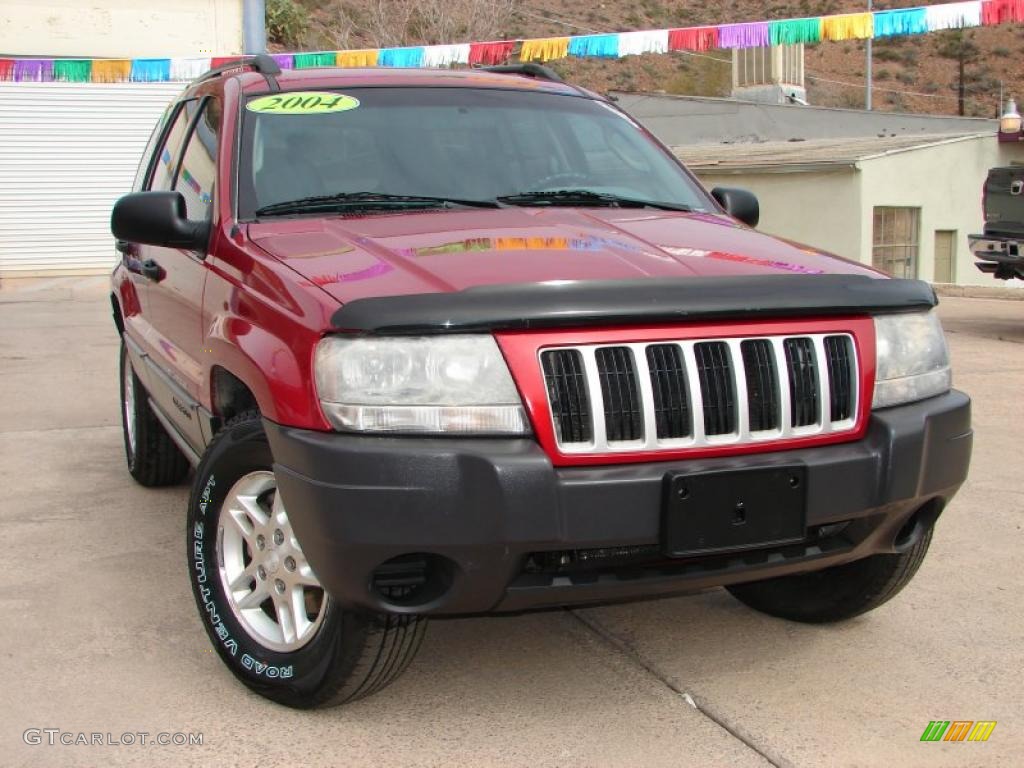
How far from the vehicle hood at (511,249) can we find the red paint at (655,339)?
0.16 meters

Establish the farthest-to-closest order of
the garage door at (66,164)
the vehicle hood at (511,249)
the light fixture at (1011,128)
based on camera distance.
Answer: the light fixture at (1011,128)
the garage door at (66,164)
the vehicle hood at (511,249)

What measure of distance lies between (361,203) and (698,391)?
4.68ft

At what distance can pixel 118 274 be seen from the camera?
559 centimetres

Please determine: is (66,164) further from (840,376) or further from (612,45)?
(840,376)

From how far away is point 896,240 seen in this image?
22.9 metres

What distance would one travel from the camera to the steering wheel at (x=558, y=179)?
396 centimetres

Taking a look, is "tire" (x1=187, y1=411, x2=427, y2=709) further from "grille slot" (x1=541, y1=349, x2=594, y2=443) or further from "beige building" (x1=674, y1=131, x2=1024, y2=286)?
"beige building" (x1=674, y1=131, x2=1024, y2=286)

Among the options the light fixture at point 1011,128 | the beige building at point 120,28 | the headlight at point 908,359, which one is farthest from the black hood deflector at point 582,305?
the light fixture at point 1011,128

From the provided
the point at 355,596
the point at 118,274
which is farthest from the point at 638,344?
the point at 118,274

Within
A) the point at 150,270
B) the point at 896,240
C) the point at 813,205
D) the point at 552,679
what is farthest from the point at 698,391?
the point at 896,240

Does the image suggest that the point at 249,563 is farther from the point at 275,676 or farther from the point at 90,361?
the point at 90,361

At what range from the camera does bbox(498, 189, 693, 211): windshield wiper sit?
12.5ft

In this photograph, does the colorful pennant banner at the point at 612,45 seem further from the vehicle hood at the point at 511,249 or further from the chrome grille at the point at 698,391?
the chrome grille at the point at 698,391

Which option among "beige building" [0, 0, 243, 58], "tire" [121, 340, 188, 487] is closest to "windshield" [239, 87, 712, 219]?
"tire" [121, 340, 188, 487]
